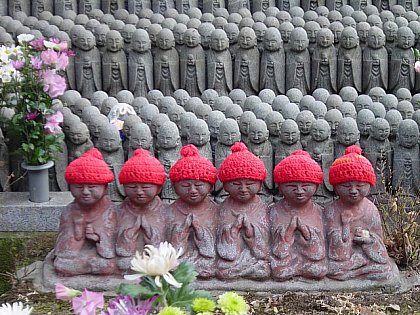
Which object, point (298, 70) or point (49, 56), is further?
point (298, 70)

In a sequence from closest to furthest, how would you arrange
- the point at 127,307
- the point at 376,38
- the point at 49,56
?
the point at 127,307 < the point at 49,56 < the point at 376,38

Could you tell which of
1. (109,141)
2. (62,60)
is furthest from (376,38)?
(62,60)

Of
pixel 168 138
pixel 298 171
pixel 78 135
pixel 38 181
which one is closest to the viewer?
pixel 298 171

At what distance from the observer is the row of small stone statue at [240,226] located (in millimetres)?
3564

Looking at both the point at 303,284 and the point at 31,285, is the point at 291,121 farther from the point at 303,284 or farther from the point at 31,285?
the point at 31,285

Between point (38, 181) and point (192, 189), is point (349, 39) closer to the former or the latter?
point (38, 181)

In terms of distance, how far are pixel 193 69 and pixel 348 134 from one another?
1.63 m

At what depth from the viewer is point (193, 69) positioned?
602cm

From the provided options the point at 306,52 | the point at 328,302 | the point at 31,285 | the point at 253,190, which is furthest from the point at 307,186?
the point at 306,52

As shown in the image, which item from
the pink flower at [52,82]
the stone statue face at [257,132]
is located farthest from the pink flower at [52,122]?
the stone statue face at [257,132]

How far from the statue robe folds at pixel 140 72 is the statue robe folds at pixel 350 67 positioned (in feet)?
4.43

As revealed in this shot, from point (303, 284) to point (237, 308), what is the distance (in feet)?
5.33

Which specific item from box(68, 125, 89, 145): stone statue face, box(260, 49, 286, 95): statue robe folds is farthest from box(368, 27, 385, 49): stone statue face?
box(68, 125, 89, 145): stone statue face

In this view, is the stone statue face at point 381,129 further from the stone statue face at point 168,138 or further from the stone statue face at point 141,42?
the stone statue face at point 141,42
